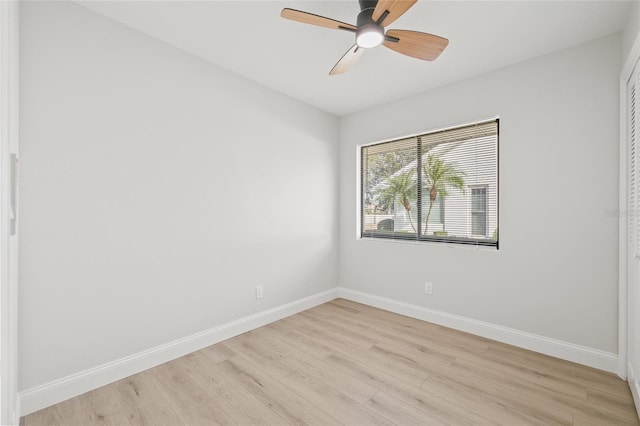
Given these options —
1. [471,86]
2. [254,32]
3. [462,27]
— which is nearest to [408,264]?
[471,86]

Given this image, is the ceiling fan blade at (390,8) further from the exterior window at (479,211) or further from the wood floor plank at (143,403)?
the wood floor plank at (143,403)

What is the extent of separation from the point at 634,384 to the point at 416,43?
2653mm

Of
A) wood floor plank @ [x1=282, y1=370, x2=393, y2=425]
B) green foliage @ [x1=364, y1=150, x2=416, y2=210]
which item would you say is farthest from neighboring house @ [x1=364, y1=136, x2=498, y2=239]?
wood floor plank @ [x1=282, y1=370, x2=393, y2=425]

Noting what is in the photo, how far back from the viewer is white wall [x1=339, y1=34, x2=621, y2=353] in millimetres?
2242

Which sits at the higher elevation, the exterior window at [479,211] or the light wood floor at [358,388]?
the exterior window at [479,211]

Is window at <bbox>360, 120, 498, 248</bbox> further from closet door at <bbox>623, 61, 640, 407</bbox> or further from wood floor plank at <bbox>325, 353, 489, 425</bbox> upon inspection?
wood floor plank at <bbox>325, 353, 489, 425</bbox>

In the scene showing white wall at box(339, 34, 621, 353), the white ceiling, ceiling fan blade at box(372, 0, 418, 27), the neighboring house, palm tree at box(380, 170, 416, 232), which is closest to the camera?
ceiling fan blade at box(372, 0, 418, 27)

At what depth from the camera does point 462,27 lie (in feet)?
7.03

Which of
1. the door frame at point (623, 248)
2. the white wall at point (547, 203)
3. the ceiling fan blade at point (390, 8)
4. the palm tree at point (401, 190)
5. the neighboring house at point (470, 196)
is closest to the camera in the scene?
the ceiling fan blade at point (390, 8)

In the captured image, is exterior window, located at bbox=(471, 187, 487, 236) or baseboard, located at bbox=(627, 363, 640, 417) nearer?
baseboard, located at bbox=(627, 363, 640, 417)

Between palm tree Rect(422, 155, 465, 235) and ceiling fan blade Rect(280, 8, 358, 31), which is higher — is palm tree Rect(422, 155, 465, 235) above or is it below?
below

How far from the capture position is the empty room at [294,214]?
1790 millimetres

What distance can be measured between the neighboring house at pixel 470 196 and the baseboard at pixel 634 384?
1309mm

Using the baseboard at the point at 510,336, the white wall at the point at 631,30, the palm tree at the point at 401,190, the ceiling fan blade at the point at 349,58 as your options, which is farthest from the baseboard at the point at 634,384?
the ceiling fan blade at the point at 349,58
